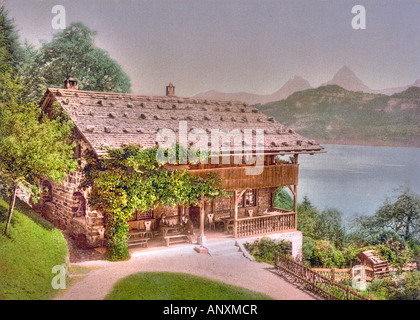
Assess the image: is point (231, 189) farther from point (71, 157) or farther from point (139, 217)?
point (71, 157)

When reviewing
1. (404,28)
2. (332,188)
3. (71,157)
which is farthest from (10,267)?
(332,188)

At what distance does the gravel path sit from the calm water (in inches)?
457

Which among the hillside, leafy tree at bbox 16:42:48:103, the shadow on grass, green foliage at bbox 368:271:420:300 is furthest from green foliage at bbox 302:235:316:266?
leafy tree at bbox 16:42:48:103

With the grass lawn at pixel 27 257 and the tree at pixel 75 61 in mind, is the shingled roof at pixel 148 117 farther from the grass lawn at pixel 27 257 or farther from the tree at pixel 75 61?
the tree at pixel 75 61

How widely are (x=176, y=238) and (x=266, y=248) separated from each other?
3.48 meters

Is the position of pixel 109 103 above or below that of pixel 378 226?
above

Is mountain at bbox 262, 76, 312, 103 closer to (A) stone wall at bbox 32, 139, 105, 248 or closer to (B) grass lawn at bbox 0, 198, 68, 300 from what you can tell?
(A) stone wall at bbox 32, 139, 105, 248

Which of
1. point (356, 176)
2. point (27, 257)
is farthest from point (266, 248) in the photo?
point (356, 176)

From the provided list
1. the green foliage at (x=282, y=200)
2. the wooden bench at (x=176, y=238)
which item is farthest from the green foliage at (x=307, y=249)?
the green foliage at (x=282, y=200)

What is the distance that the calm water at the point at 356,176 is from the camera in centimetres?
2028

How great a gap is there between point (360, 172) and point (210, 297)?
17632 millimetres

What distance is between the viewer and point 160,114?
537 inches

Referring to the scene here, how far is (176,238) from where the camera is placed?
13.1m

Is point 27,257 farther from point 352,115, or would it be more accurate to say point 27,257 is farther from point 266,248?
point 352,115
